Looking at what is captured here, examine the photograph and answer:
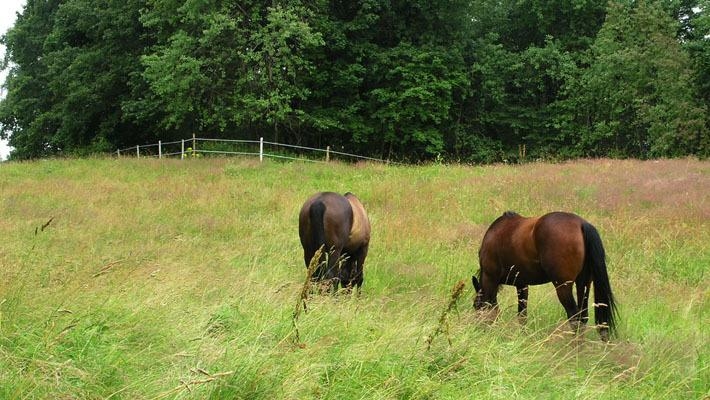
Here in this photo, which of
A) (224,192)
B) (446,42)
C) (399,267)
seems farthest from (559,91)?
(399,267)

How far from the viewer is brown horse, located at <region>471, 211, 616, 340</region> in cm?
540

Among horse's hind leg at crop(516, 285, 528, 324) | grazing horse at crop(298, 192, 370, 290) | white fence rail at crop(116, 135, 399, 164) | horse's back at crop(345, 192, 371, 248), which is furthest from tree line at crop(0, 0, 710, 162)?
horse's hind leg at crop(516, 285, 528, 324)

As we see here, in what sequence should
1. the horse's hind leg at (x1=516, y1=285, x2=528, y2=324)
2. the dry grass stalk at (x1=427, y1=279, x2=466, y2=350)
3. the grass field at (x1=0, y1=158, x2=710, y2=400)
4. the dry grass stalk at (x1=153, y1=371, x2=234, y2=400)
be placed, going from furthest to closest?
the horse's hind leg at (x1=516, y1=285, x2=528, y2=324), the dry grass stalk at (x1=427, y1=279, x2=466, y2=350), the grass field at (x1=0, y1=158, x2=710, y2=400), the dry grass stalk at (x1=153, y1=371, x2=234, y2=400)

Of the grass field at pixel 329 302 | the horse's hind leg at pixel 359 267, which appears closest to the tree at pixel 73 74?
the grass field at pixel 329 302

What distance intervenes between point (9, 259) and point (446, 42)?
31749 mm

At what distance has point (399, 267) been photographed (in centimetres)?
832

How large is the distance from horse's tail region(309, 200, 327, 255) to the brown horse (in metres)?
1.84

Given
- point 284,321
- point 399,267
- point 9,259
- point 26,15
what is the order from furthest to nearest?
point 26,15 < point 399,267 < point 9,259 < point 284,321

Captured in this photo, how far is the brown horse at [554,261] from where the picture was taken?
5398 mm

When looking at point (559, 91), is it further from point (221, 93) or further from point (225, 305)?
point (225, 305)

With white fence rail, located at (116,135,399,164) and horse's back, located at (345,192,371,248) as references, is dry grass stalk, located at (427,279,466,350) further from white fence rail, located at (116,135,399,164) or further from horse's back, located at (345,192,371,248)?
white fence rail, located at (116,135,399,164)

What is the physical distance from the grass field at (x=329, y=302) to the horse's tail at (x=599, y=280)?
257mm

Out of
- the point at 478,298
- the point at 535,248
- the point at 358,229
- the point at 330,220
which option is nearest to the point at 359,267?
the point at 358,229

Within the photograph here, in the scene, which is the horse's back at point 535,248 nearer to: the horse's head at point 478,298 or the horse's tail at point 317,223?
the horse's head at point 478,298
